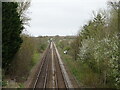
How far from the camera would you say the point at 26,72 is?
36.9 meters

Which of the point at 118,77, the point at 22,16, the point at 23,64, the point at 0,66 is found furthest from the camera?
the point at 22,16

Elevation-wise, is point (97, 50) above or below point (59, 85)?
above

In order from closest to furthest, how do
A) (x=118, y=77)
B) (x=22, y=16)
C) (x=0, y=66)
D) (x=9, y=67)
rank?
(x=118, y=77) < (x=0, y=66) < (x=9, y=67) < (x=22, y=16)

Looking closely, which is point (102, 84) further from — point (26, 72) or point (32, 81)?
point (26, 72)

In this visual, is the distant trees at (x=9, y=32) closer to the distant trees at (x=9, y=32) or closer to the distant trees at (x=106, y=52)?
the distant trees at (x=9, y=32)

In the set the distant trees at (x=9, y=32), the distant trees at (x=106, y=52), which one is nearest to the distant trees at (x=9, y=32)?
the distant trees at (x=9, y=32)

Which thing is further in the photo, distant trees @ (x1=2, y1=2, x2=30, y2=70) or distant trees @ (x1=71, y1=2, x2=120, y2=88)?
distant trees @ (x1=2, y1=2, x2=30, y2=70)

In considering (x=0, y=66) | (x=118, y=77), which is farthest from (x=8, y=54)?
(x=118, y=77)

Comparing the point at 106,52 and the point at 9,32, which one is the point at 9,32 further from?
the point at 106,52

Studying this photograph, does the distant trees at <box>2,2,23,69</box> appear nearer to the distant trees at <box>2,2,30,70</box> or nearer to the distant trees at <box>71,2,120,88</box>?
the distant trees at <box>2,2,30,70</box>

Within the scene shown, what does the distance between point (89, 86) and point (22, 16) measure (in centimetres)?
1688

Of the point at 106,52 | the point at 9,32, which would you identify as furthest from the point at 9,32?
the point at 106,52

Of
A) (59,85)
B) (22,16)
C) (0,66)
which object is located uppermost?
(22,16)

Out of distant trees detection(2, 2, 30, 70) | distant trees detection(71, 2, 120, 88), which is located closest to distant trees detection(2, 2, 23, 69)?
distant trees detection(2, 2, 30, 70)
